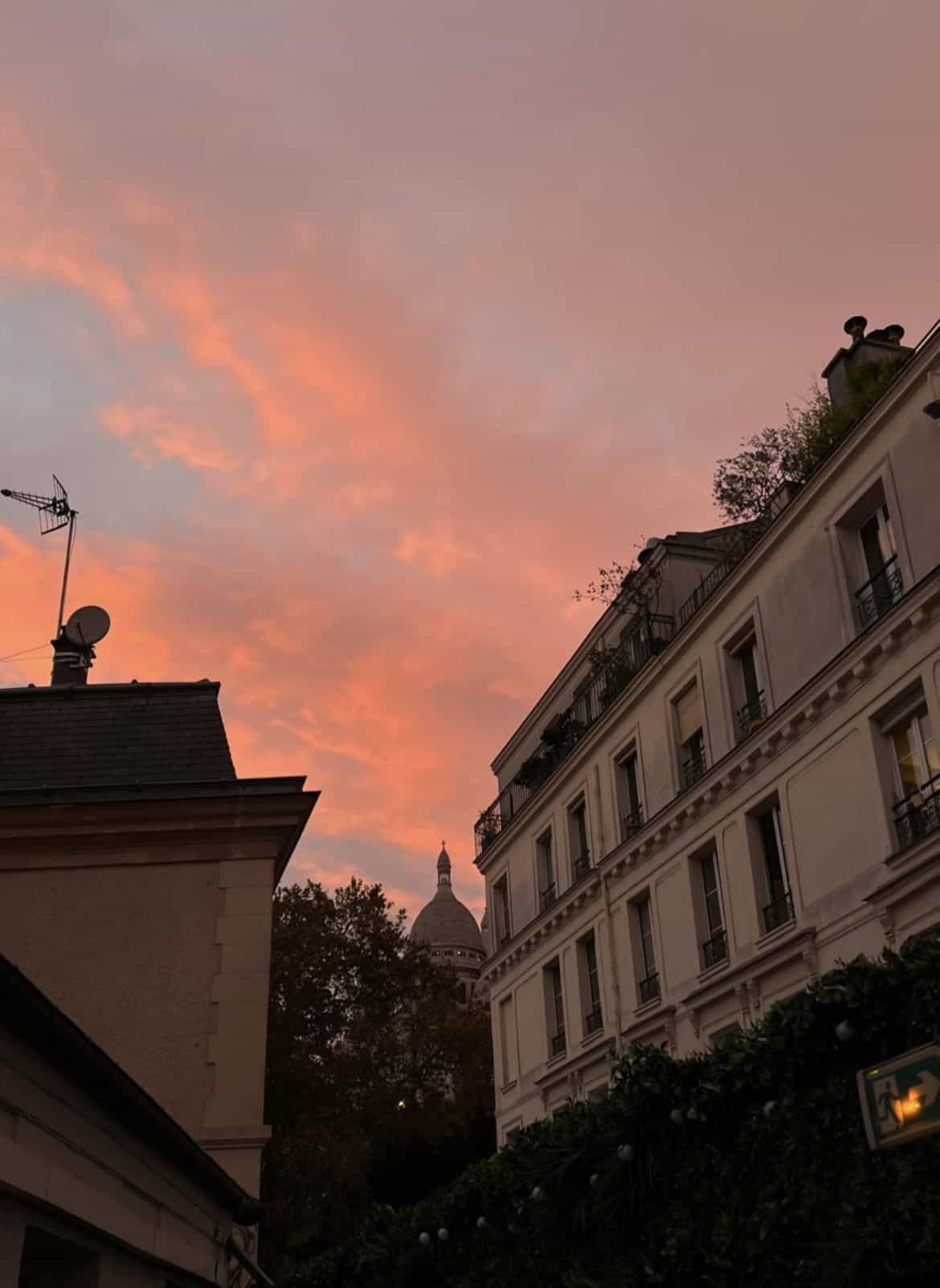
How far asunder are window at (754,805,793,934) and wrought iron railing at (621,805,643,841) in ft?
12.9

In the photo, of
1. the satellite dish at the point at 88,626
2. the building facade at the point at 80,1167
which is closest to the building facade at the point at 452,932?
the satellite dish at the point at 88,626

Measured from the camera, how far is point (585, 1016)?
2505 cm

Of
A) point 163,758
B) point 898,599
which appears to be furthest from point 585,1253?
point 898,599

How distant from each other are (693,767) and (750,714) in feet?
7.00

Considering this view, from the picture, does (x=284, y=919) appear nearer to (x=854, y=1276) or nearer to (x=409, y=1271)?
(x=409, y=1271)

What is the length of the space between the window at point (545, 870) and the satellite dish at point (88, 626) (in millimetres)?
13455

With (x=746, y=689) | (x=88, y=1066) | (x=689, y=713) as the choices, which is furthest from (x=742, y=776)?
(x=88, y=1066)

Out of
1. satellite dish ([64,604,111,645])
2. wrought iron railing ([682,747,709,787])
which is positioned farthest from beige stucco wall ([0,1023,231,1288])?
wrought iron railing ([682,747,709,787])

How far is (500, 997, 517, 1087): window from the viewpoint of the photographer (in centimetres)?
2875

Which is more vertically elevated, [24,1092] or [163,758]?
[163,758]

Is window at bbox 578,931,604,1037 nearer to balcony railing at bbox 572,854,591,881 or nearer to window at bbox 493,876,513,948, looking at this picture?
balcony railing at bbox 572,854,591,881

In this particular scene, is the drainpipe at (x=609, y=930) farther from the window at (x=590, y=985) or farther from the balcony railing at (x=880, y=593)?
the balcony railing at (x=880, y=593)

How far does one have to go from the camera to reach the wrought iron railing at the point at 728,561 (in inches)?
849

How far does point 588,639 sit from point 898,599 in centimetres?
1202
